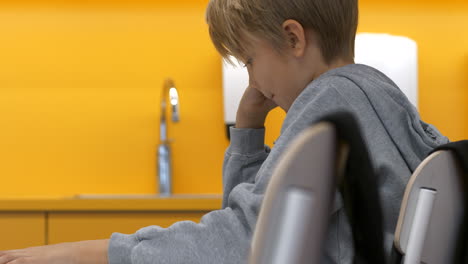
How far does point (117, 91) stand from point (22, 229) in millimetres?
855

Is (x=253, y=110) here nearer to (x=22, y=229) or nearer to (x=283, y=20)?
(x=283, y=20)

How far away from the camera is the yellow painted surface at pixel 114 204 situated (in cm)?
191

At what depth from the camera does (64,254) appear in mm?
640

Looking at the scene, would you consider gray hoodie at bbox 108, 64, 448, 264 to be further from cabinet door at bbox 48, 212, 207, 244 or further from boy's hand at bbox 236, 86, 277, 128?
cabinet door at bbox 48, 212, 207, 244

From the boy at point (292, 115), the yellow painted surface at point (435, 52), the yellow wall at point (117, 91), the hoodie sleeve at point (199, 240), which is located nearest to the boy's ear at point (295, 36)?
the boy at point (292, 115)

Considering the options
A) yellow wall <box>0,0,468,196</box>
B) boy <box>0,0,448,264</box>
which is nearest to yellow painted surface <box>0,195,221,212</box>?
yellow wall <box>0,0,468,196</box>

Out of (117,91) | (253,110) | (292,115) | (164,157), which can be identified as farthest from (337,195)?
(117,91)

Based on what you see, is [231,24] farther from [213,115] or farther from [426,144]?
[213,115]

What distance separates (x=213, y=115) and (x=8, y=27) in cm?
95

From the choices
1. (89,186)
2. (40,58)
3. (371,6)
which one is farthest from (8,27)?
(371,6)

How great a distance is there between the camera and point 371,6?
2701mm

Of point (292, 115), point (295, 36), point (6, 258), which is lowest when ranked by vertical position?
point (6, 258)

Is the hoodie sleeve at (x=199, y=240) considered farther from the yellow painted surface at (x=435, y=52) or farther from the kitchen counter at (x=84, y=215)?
the yellow painted surface at (x=435, y=52)

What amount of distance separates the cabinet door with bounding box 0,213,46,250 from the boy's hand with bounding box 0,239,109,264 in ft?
4.42
